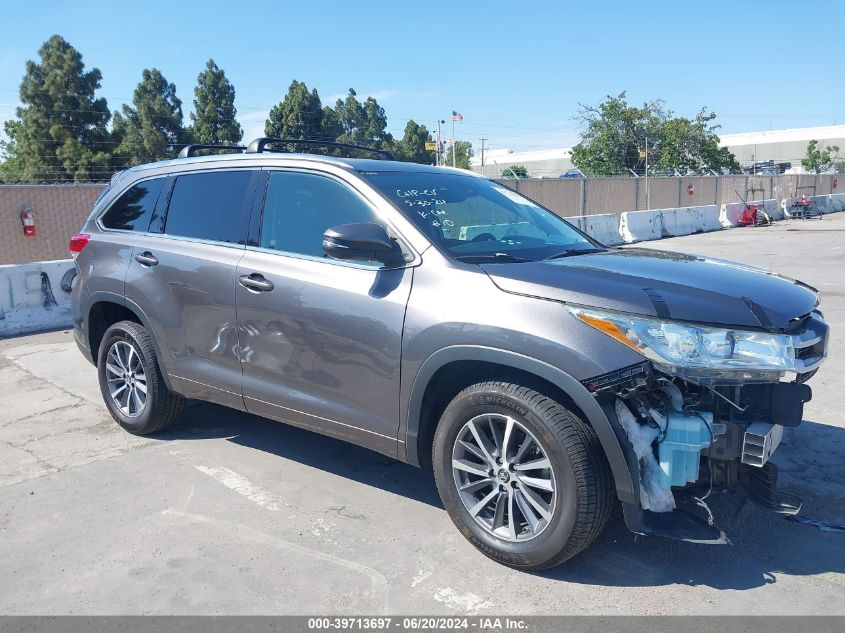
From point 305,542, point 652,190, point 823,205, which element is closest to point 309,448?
point 305,542

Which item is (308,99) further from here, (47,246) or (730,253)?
(730,253)

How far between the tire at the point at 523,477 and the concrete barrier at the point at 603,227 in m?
16.8

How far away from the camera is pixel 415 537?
3.66 metres

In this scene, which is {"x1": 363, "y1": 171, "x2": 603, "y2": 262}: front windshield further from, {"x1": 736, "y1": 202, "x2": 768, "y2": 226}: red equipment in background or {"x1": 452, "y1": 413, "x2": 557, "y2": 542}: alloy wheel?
{"x1": 736, "y1": 202, "x2": 768, "y2": 226}: red equipment in background

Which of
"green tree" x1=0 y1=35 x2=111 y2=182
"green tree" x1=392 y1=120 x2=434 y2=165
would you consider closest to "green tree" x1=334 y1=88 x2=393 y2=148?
"green tree" x1=392 y1=120 x2=434 y2=165

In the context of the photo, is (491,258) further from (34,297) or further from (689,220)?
(689,220)

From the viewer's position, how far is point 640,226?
22.0 meters

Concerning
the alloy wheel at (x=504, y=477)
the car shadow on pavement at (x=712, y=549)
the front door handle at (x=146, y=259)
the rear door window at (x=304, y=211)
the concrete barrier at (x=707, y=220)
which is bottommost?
the car shadow on pavement at (x=712, y=549)

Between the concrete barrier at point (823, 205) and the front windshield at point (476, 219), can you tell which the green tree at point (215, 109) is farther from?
the front windshield at point (476, 219)

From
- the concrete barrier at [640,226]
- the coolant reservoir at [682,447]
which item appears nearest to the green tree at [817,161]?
the concrete barrier at [640,226]

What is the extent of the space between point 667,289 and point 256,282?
2.24 m

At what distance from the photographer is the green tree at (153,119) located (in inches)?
1809

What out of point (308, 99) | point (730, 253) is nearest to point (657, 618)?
point (730, 253)

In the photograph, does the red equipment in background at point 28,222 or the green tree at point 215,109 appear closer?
the red equipment in background at point 28,222
